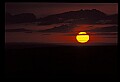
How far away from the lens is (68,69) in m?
1.96

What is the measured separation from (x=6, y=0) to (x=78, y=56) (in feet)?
2.76

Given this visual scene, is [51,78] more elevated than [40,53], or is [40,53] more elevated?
[40,53]

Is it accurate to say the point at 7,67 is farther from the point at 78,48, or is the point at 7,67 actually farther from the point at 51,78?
the point at 78,48

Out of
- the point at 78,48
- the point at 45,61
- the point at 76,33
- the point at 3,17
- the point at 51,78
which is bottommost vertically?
the point at 51,78

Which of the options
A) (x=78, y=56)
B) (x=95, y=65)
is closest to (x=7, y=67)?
(x=78, y=56)

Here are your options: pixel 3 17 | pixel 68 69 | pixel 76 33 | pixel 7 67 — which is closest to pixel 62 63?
pixel 68 69

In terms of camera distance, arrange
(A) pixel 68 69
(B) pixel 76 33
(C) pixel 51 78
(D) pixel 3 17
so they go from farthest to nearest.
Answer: (B) pixel 76 33, (A) pixel 68 69, (C) pixel 51 78, (D) pixel 3 17

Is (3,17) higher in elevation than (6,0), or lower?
lower

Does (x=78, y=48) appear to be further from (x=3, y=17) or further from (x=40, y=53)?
(x=3, y=17)

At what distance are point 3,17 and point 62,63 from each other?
0.72 meters

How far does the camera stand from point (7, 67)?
1823 millimetres

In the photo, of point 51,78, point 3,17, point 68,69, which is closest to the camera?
point 3,17

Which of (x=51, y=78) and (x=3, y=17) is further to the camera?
(x=51, y=78)

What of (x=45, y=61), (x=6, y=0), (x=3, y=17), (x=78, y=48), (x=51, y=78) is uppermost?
(x=6, y=0)
